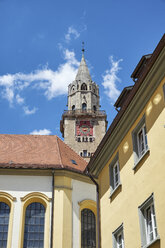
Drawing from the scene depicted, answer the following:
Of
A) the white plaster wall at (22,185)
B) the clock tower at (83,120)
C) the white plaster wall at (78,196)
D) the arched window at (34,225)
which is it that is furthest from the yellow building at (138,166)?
the clock tower at (83,120)

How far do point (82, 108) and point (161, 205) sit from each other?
179ft

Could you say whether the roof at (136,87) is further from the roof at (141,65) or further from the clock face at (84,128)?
the clock face at (84,128)

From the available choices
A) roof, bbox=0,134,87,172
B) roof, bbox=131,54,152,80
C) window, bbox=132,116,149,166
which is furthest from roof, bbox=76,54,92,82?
window, bbox=132,116,149,166

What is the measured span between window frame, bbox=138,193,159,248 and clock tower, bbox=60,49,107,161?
43.5 meters

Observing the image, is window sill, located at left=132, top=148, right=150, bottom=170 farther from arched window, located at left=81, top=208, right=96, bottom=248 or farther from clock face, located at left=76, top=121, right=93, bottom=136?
clock face, located at left=76, top=121, right=93, bottom=136

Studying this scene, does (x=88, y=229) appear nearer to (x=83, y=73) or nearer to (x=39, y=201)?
(x=39, y=201)

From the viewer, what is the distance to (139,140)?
1204 centimetres

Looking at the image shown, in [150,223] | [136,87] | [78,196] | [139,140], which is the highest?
[136,87]

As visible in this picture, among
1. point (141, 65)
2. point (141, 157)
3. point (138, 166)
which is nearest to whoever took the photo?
point (141, 157)

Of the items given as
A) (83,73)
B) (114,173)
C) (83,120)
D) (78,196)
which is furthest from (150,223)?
(83,73)

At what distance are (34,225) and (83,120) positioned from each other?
4110 cm

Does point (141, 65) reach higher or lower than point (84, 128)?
lower

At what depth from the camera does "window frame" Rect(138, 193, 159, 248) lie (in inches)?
391

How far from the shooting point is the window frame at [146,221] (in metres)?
9.92
